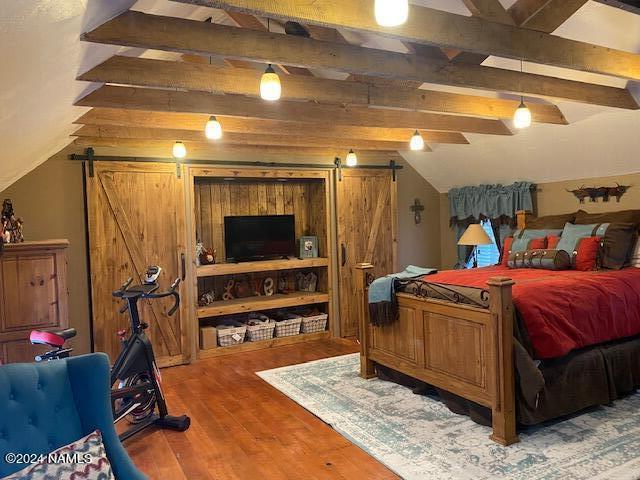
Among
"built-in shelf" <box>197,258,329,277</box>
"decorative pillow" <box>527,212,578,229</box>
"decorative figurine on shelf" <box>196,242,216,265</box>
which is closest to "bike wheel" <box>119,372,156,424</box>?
"built-in shelf" <box>197,258,329,277</box>

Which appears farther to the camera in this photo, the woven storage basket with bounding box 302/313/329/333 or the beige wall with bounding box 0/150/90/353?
the woven storage basket with bounding box 302/313/329/333

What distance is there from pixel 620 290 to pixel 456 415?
154 cm

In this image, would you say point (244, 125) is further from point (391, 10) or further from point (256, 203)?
point (391, 10)

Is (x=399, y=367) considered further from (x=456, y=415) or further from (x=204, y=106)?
(x=204, y=106)

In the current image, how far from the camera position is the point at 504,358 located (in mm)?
3049

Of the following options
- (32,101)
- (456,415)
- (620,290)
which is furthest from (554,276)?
(32,101)

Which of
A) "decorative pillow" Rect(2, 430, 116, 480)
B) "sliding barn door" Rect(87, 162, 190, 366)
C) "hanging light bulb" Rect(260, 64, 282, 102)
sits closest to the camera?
"decorative pillow" Rect(2, 430, 116, 480)

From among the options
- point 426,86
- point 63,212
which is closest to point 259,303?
point 63,212

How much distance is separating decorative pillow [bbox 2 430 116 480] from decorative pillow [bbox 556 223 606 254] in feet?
13.4

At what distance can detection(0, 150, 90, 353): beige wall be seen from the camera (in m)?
4.54

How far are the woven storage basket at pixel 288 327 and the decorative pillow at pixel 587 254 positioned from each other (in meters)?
3.02

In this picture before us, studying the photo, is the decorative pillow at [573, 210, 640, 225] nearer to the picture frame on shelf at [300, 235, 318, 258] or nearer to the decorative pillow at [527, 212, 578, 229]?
the decorative pillow at [527, 212, 578, 229]

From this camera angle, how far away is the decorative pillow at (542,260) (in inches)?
172

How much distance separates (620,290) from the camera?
12.0 feet
